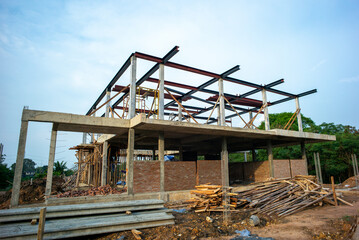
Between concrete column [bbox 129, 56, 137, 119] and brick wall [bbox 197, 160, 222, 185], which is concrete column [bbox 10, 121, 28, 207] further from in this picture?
brick wall [bbox 197, 160, 222, 185]

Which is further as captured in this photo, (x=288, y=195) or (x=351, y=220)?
(x=288, y=195)

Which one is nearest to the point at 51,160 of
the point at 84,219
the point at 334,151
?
the point at 84,219

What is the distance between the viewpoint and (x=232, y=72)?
15180 mm

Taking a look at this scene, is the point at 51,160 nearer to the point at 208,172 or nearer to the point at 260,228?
the point at 208,172

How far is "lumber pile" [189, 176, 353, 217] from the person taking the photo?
10039 mm

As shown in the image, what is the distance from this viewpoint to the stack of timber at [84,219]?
6371 mm

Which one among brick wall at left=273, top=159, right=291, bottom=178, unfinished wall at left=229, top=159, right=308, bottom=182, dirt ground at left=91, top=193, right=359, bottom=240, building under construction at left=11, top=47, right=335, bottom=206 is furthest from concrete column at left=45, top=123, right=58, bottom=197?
brick wall at left=273, top=159, right=291, bottom=178

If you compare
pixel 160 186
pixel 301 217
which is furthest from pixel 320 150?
pixel 160 186

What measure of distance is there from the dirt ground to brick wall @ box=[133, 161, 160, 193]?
9.76 feet

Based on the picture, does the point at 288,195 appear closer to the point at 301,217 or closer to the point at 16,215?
the point at 301,217

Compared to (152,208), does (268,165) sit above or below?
above

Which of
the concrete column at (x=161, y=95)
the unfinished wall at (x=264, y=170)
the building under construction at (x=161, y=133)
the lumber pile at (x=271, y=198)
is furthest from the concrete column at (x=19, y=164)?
the unfinished wall at (x=264, y=170)

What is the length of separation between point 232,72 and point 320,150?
18.9 m

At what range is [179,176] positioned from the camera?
536 inches
